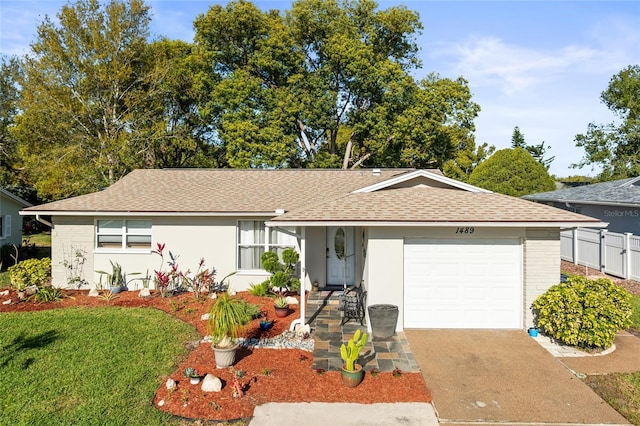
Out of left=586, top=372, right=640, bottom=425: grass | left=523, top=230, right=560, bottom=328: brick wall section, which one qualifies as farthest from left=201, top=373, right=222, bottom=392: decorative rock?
left=523, top=230, right=560, bottom=328: brick wall section

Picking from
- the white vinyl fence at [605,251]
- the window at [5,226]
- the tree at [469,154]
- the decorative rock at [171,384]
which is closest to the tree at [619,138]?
the tree at [469,154]

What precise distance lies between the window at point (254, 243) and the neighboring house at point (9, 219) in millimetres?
14570

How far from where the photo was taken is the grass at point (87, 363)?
577cm

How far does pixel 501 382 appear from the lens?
6.77 meters

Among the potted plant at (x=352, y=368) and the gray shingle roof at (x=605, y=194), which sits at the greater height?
the gray shingle roof at (x=605, y=194)

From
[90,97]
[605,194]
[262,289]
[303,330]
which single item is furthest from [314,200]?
[90,97]

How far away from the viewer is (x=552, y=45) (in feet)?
45.8

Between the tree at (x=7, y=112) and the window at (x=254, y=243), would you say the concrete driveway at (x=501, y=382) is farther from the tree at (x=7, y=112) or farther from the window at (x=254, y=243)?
the tree at (x=7, y=112)

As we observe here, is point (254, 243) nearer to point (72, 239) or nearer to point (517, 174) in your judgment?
point (72, 239)

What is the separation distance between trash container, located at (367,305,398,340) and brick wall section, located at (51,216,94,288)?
10139mm

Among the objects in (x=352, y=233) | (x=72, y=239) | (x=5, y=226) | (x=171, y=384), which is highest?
(x=352, y=233)

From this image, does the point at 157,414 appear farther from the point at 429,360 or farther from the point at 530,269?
the point at 530,269

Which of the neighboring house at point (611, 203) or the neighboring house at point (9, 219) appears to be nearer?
the neighboring house at point (611, 203)

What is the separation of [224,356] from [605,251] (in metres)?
16.5
